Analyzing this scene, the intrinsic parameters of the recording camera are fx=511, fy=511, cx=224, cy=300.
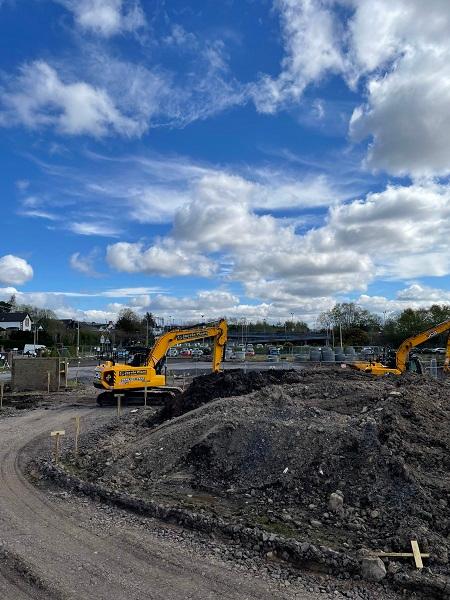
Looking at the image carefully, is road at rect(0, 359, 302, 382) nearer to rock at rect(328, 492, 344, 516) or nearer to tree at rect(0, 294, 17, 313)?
rock at rect(328, 492, 344, 516)

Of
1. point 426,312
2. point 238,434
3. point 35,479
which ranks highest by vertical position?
point 426,312

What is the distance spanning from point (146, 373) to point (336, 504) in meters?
Answer: 14.3

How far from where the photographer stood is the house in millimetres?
100125

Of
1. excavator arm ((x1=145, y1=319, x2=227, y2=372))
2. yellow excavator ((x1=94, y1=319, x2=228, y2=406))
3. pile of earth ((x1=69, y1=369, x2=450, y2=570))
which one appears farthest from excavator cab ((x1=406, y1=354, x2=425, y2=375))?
pile of earth ((x1=69, y1=369, x2=450, y2=570))

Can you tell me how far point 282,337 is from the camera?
11225 cm

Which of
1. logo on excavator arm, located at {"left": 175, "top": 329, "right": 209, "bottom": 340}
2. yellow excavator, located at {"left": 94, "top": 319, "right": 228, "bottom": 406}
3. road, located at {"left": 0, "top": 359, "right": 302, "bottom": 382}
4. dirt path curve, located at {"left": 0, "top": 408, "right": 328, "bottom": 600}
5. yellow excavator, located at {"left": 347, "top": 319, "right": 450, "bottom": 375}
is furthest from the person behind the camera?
road, located at {"left": 0, "top": 359, "right": 302, "bottom": 382}

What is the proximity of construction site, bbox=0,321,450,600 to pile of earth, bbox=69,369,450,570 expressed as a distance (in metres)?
0.03

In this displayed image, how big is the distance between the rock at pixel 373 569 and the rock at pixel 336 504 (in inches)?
56.0

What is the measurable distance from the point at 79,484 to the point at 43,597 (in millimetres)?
4046

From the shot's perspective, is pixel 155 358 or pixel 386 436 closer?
Answer: pixel 386 436

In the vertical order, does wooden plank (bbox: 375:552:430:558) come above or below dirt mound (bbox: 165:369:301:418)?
below

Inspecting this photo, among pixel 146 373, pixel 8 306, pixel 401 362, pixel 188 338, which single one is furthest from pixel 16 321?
pixel 401 362

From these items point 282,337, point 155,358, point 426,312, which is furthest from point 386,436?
point 282,337

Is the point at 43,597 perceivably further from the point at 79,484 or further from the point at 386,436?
the point at 386,436
